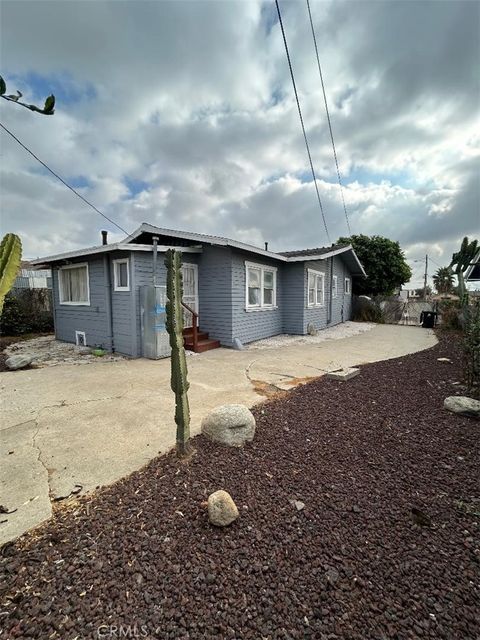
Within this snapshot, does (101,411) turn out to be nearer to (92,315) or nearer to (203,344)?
(203,344)

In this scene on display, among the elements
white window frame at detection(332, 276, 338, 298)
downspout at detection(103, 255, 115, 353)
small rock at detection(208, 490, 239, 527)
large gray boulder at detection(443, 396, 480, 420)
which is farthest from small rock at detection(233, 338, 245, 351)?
white window frame at detection(332, 276, 338, 298)

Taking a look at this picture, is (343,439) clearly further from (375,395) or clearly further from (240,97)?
(240,97)

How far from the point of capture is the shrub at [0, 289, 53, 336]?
33.9ft

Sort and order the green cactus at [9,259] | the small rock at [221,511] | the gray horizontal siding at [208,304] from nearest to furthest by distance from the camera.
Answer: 1. the small rock at [221,511]
2. the green cactus at [9,259]
3. the gray horizontal siding at [208,304]

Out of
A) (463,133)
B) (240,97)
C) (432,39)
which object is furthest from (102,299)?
(463,133)

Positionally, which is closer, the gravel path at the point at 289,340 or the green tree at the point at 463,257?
the gravel path at the point at 289,340

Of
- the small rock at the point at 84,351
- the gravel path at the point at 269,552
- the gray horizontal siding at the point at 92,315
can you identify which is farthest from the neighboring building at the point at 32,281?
the gravel path at the point at 269,552

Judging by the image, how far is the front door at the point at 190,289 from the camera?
843cm

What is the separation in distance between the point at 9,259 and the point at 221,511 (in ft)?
7.20

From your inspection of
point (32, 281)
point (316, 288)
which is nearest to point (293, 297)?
point (316, 288)

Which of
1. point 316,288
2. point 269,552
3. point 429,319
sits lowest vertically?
point 269,552

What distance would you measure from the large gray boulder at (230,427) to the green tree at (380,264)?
58.8 feet

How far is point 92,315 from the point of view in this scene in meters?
8.34

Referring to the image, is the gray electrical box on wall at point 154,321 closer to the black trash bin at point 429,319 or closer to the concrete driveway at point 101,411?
the concrete driveway at point 101,411
